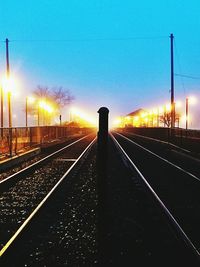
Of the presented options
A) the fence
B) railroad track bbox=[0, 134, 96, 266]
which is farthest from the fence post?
the fence

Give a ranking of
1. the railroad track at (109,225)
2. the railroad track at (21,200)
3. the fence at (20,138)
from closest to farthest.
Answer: the railroad track at (109,225) → the railroad track at (21,200) → the fence at (20,138)

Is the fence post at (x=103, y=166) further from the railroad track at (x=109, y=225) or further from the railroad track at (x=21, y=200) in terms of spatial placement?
the railroad track at (x=21, y=200)

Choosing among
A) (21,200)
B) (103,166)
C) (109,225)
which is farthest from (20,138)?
(103,166)

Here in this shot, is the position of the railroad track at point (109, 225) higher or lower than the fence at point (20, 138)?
lower

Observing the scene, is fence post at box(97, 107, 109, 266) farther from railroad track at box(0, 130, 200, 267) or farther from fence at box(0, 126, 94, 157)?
fence at box(0, 126, 94, 157)

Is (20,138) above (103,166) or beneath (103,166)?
beneath

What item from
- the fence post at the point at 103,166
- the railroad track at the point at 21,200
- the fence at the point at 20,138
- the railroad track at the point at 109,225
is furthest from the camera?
the fence at the point at 20,138

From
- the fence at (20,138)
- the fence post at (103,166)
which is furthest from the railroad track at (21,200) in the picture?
Answer: the fence at (20,138)

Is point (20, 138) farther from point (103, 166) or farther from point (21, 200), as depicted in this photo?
point (103, 166)

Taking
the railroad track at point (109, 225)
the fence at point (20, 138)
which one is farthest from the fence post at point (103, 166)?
the fence at point (20, 138)

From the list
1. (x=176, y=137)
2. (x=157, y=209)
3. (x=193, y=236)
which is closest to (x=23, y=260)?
(x=193, y=236)

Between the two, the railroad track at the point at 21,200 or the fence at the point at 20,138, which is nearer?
the railroad track at the point at 21,200

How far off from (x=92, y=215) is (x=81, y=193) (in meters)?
2.73

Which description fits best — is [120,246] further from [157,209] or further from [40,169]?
[40,169]
